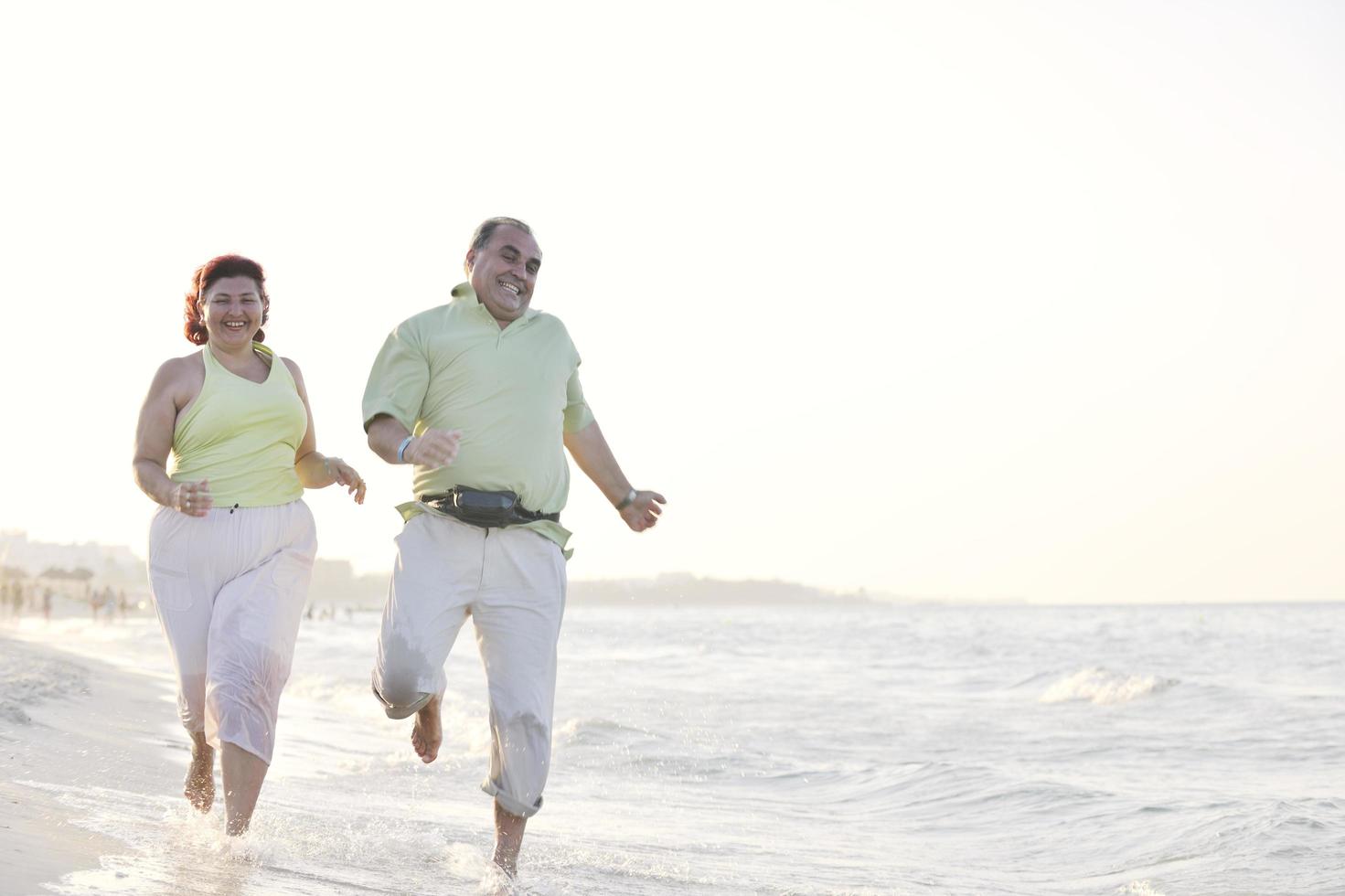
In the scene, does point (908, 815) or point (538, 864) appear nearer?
point (538, 864)

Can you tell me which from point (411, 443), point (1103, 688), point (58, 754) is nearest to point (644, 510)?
point (411, 443)

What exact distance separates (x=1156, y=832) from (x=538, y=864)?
14.8ft

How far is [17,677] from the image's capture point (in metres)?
10.3

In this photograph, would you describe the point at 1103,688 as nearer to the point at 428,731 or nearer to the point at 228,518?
the point at 428,731

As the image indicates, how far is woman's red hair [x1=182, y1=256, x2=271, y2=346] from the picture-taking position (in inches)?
184

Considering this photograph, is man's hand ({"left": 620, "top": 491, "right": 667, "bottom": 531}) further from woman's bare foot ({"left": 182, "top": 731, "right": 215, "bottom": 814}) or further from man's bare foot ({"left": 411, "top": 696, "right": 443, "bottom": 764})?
woman's bare foot ({"left": 182, "top": 731, "right": 215, "bottom": 814})

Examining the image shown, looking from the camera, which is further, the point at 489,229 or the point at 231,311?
the point at 231,311

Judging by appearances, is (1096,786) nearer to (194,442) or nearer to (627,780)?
(627,780)

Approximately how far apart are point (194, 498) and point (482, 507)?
0.94 m

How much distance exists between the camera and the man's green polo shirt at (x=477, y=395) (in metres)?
4.24

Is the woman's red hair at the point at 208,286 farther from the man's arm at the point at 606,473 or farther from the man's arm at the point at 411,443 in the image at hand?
the man's arm at the point at 606,473

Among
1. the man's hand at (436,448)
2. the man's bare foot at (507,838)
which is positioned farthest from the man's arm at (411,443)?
the man's bare foot at (507,838)

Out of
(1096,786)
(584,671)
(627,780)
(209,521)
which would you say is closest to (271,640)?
(209,521)

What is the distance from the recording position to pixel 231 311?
460 centimetres
